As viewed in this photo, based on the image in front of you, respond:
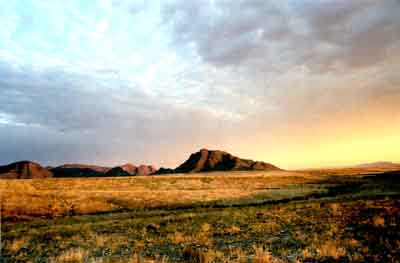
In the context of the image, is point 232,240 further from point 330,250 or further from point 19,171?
point 19,171

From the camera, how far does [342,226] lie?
16.9 metres

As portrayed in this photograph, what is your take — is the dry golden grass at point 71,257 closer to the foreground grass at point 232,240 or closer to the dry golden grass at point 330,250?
the foreground grass at point 232,240

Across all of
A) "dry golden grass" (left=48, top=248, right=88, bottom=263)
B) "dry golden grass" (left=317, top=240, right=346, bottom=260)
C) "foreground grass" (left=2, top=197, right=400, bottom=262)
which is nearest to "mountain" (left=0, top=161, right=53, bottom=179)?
"foreground grass" (left=2, top=197, right=400, bottom=262)

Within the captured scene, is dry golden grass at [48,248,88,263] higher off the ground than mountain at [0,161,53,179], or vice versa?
dry golden grass at [48,248,88,263]

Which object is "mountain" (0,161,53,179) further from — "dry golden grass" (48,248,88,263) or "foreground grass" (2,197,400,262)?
"dry golden grass" (48,248,88,263)

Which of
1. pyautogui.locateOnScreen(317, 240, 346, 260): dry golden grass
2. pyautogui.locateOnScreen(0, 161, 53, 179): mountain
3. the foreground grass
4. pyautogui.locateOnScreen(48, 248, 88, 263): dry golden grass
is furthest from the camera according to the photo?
pyautogui.locateOnScreen(0, 161, 53, 179): mountain

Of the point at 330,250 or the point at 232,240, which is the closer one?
the point at 330,250

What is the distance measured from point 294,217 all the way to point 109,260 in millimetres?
14089

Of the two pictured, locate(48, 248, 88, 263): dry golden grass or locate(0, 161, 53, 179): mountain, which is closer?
locate(48, 248, 88, 263): dry golden grass

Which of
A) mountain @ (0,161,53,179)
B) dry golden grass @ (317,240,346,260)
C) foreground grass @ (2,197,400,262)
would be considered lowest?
mountain @ (0,161,53,179)

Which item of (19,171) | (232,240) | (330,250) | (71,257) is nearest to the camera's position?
(330,250)

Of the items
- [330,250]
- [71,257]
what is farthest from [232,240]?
[71,257]

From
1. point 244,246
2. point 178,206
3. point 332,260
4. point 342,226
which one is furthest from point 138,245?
point 178,206

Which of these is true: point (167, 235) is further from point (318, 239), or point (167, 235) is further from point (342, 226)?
point (342, 226)
